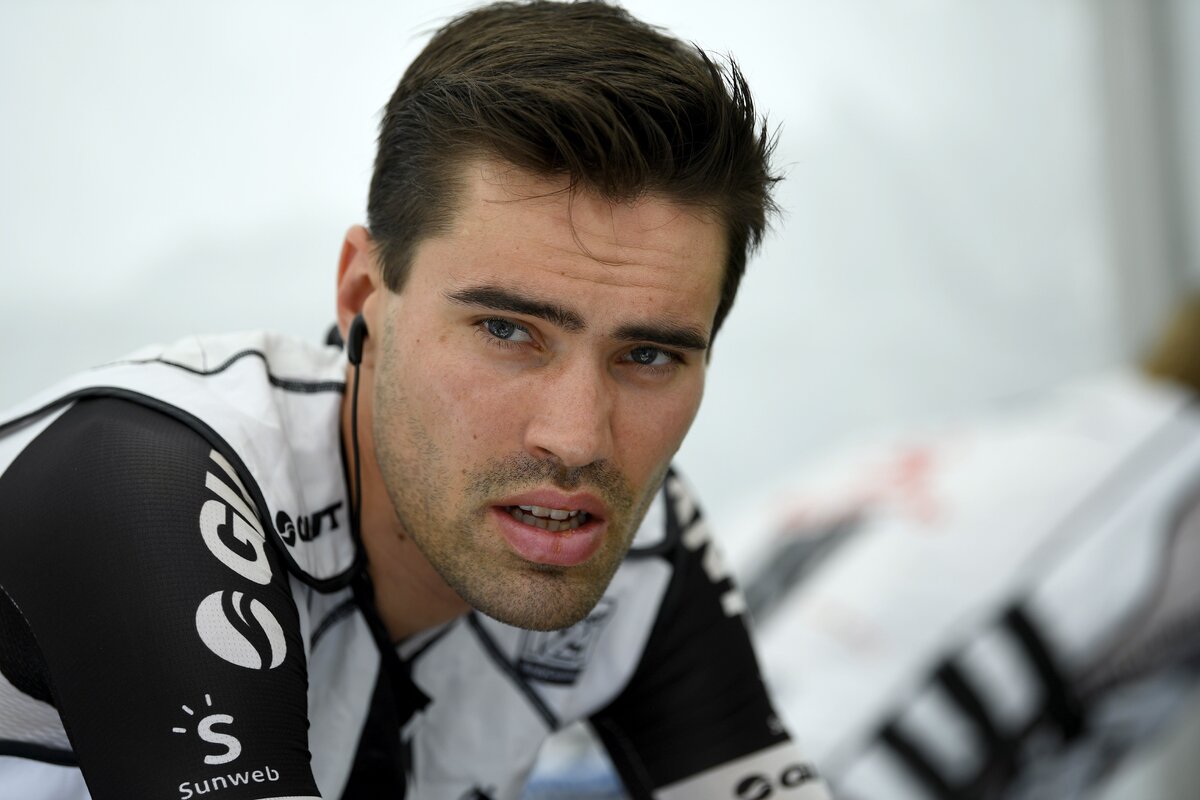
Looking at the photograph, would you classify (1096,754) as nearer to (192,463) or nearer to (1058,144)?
(1058,144)

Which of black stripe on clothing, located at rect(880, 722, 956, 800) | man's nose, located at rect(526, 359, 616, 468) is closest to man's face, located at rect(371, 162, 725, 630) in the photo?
man's nose, located at rect(526, 359, 616, 468)

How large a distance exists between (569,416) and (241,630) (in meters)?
0.21

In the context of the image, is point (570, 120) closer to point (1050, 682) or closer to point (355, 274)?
point (355, 274)

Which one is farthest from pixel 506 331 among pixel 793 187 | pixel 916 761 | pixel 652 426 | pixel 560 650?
pixel 793 187

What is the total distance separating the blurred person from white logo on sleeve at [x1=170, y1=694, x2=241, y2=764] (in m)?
1.15

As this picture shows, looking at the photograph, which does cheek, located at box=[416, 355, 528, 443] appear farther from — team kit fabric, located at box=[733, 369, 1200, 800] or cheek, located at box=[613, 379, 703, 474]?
team kit fabric, located at box=[733, 369, 1200, 800]

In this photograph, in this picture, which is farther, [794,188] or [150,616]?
[794,188]

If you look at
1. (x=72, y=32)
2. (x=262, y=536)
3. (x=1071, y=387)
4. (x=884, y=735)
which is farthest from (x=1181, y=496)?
(x=72, y=32)

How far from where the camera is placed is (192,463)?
640mm

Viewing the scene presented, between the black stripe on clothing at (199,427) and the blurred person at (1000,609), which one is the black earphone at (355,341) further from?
the blurred person at (1000,609)

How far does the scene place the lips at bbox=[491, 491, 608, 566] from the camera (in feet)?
2.26

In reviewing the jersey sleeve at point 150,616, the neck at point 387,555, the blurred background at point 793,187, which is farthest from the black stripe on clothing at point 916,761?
the jersey sleeve at point 150,616

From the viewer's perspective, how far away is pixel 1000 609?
64.7 inches

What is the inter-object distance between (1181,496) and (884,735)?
1.94ft
